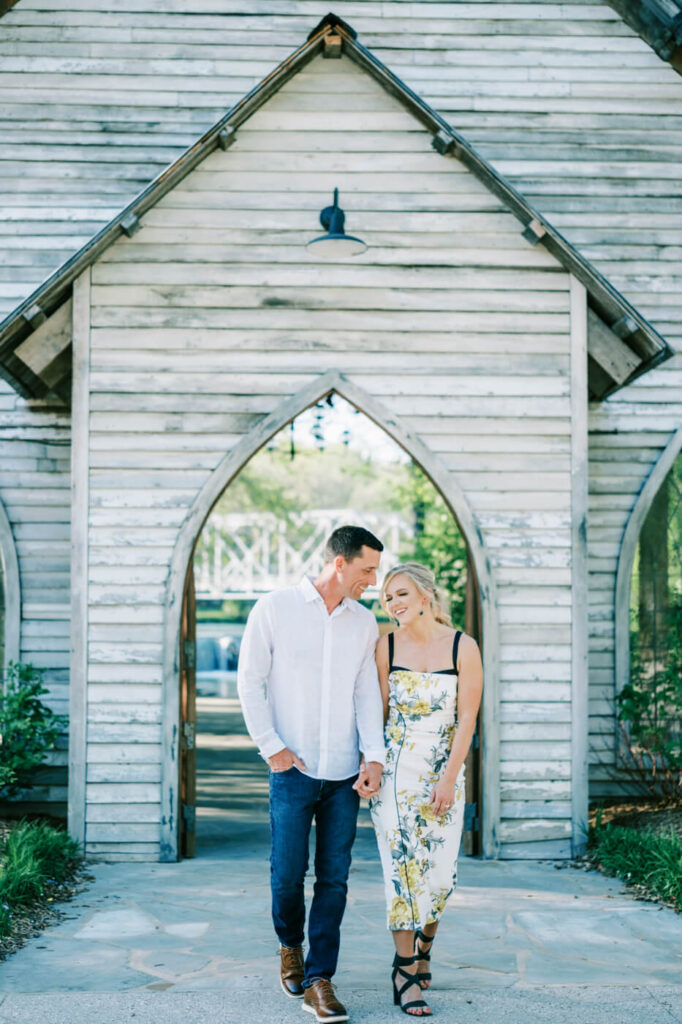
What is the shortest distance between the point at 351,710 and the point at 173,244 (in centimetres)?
369

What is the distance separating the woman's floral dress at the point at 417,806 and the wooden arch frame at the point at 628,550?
399 cm

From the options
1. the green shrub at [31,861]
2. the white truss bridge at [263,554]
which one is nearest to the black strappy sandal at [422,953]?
the green shrub at [31,861]

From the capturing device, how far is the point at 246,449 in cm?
641

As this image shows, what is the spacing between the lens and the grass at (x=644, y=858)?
534 cm

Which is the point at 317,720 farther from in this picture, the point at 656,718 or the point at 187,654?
the point at 656,718

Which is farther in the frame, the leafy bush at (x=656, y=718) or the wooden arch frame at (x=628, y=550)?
the wooden arch frame at (x=628, y=550)

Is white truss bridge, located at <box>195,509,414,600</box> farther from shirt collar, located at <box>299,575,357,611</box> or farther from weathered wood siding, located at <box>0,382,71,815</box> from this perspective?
shirt collar, located at <box>299,575,357,611</box>

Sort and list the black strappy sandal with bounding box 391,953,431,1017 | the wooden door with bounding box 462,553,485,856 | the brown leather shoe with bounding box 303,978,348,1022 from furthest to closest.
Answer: the wooden door with bounding box 462,553,485,856 → the black strappy sandal with bounding box 391,953,431,1017 → the brown leather shoe with bounding box 303,978,348,1022

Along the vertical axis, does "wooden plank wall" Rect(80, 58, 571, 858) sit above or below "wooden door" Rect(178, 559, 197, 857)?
above

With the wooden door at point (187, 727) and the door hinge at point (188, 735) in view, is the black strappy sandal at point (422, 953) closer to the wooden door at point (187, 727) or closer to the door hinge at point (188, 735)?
the wooden door at point (187, 727)

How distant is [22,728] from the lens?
6.49 m

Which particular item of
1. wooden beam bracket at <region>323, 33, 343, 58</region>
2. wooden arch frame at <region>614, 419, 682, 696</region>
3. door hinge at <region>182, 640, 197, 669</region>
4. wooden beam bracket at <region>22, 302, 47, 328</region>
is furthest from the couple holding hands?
wooden arch frame at <region>614, 419, 682, 696</region>

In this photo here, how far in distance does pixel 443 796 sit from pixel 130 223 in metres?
3.98

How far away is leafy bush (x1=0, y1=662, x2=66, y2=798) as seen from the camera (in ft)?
21.3
